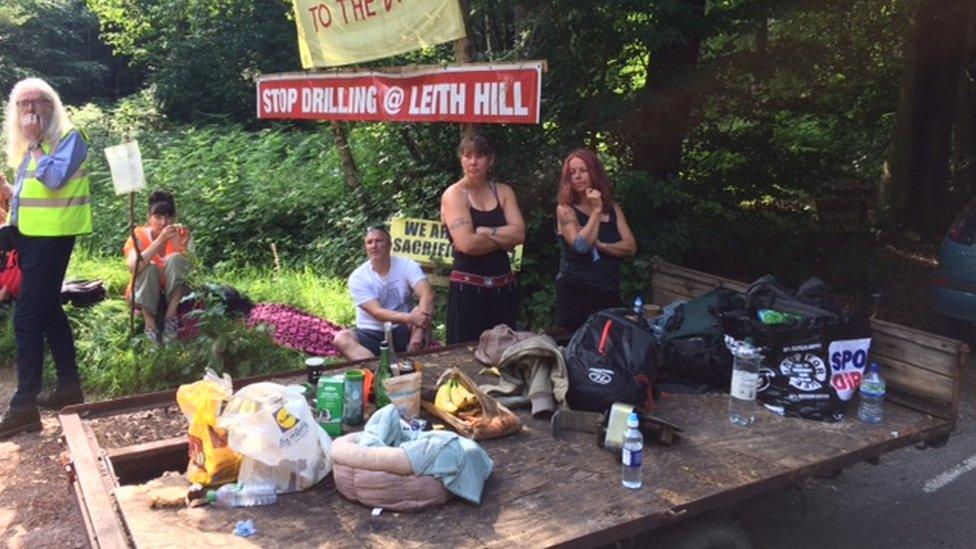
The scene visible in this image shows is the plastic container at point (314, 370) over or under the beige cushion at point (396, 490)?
over

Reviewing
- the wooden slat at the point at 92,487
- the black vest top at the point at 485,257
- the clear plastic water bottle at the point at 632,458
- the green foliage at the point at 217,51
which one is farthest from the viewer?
the green foliage at the point at 217,51

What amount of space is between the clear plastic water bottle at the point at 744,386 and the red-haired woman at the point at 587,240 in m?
1.14

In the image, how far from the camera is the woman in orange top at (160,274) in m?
6.15

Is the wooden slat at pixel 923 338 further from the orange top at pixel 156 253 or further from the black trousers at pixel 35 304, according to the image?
the orange top at pixel 156 253

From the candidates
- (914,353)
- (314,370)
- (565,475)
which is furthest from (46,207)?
(914,353)

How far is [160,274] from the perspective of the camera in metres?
6.21

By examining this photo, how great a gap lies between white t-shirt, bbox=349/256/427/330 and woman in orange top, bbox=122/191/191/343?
165 cm

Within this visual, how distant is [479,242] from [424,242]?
228 cm

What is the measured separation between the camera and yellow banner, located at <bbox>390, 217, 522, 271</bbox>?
6.98 meters

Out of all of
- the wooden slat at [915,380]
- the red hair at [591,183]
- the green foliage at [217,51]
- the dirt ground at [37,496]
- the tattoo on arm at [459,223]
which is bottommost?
the dirt ground at [37,496]

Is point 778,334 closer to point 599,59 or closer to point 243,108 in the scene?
point 599,59

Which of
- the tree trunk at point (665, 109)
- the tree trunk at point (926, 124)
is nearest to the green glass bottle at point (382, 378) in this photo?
the tree trunk at point (665, 109)

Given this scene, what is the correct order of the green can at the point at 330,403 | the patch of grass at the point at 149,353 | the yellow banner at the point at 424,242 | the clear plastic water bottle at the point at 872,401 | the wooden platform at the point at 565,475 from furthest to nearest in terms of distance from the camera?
the yellow banner at the point at 424,242 → the patch of grass at the point at 149,353 → the clear plastic water bottle at the point at 872,401 → the green can at the point at 330,403 → the wooden platform at the point at 565,475

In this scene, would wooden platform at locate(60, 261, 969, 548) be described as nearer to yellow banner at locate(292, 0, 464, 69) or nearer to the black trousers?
the black trousers
